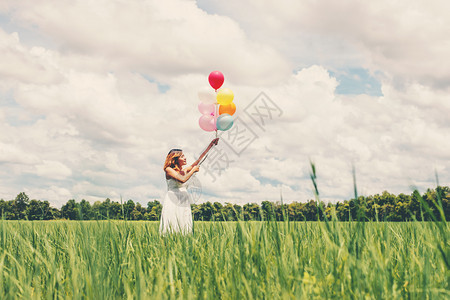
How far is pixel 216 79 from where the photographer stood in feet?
25.7

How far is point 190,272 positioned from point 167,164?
4.71 metres

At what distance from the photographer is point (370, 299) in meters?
1.91

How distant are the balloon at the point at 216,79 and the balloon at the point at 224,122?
3.12 feet

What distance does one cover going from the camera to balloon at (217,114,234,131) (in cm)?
729

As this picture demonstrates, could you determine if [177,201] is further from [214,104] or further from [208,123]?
[214,104]

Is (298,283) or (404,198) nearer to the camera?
(298,283)

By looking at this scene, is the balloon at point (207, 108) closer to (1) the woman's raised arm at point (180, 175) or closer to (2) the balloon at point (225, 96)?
(2) the balloon at point (225, 96)

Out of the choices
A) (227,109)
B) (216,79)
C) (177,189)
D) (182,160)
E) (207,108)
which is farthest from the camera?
(207,108)

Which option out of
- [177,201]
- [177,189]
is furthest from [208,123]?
[177,201]

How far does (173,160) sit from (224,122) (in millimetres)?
1324

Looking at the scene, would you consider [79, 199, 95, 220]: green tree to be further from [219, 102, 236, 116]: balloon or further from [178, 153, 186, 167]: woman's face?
[219, 102, 236, 116]: balloon

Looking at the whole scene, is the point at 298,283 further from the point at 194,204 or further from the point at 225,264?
→ the point at 194,204

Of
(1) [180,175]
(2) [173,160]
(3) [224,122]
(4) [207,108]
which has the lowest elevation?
(1) [180,175]

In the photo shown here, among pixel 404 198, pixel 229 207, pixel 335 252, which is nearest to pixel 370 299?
pixel 335 252
